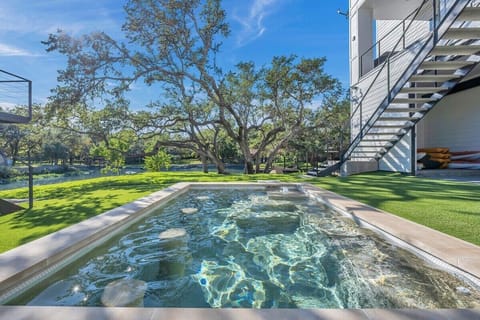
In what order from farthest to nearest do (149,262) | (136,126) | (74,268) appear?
(136,126) → (149,262) → (74,268)

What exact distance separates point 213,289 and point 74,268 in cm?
150

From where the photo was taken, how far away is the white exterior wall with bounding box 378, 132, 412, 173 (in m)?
8.64

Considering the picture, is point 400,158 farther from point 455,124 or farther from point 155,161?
point 155,161

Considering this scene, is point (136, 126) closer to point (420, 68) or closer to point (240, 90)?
point (240, 90)

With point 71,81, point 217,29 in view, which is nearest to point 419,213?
point 217,29

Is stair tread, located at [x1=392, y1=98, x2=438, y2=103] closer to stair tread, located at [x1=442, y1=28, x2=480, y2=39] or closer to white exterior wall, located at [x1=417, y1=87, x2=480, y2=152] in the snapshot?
stair tread, located at [x1=442, y1=28, x2=480, y2=39]

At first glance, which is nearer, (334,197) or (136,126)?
(334,197)

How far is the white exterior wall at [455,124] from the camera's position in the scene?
8.88 meters

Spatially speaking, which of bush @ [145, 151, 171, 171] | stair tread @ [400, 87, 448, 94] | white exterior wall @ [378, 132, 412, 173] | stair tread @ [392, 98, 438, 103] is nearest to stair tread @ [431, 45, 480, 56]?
stair tread @ [400, 87, 448, 94]

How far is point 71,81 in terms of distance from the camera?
11469 mm

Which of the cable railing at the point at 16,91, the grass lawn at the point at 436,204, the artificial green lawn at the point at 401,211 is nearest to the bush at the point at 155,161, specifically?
the cable railing at the point at 16,91

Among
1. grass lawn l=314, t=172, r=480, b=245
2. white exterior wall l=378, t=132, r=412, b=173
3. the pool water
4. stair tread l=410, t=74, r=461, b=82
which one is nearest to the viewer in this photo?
the pool water

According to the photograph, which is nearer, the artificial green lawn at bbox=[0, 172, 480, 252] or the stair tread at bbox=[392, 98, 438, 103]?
the artificial green lawn at bbox=[0, 172, 480, 252]

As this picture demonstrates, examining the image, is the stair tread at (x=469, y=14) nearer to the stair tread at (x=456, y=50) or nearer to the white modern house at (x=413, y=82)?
the white modern house at (x=413, y=82)
